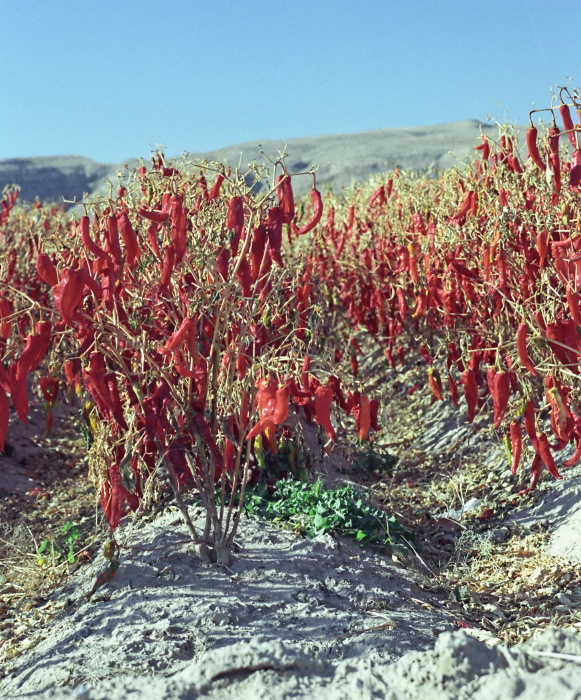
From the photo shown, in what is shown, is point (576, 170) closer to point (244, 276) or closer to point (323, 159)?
point (244, 276)

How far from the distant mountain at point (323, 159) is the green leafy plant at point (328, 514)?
2739 centimetres

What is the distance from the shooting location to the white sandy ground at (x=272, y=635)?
2.42 metres

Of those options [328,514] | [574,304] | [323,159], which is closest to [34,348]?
[328,514]

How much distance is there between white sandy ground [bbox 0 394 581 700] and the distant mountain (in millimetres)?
28057

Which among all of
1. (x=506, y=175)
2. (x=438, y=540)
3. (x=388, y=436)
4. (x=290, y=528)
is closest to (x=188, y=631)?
(x=290, y=528)

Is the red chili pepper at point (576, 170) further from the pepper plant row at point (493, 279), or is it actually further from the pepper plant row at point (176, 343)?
the pepper plant row at point (176, 343)

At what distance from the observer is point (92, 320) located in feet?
11.3

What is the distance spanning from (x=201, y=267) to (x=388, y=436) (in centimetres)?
399

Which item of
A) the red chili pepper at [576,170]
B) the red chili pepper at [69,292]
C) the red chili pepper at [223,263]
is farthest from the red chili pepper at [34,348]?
the red chili pepper at [576,170]

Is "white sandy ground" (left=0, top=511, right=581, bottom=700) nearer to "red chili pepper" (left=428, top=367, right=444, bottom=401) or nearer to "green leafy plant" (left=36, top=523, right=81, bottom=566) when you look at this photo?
"green leafy plant" (left=36, top=523, right=81, bottom=566)

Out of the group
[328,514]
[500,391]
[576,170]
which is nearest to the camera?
[500,391]

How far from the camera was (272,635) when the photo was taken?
10.7 feet

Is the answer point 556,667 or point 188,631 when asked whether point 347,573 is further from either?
point 556,667

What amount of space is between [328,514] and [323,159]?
34.1 metres
